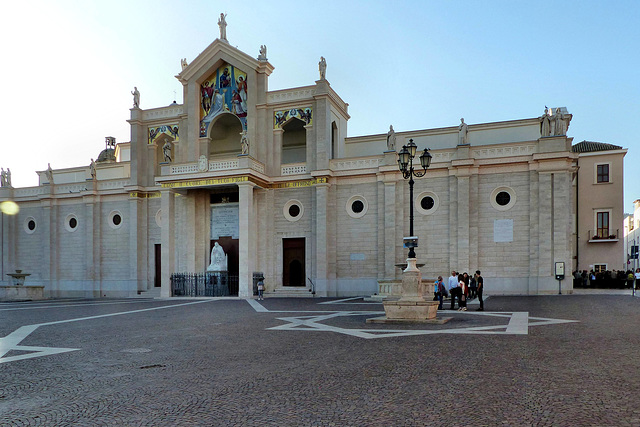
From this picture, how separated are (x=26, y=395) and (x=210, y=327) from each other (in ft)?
25.5

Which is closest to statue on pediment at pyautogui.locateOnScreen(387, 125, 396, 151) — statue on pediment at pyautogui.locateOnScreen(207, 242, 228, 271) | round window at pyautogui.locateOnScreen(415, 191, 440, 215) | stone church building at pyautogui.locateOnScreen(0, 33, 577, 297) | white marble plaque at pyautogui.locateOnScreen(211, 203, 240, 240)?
stone church building at pyautogui.locateOnScreen(0, 33, 577, 297)

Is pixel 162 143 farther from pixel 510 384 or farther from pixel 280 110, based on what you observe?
pixel 510 384

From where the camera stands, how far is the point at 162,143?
3916cm

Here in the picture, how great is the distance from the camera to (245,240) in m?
31.5

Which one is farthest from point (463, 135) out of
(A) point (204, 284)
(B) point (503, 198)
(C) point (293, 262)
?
(A) point (204, 284)

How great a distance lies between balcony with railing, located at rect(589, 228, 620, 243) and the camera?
42.2 m

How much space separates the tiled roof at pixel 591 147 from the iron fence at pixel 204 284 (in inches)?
1255

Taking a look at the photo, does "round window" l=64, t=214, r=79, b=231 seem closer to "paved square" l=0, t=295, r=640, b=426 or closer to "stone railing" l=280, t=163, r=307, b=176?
"stone railing" l=280, t=163, r=307, b=176

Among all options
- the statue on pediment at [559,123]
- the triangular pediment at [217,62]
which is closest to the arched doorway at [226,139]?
the triangular pediment at [217,62]

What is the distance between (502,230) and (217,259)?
1804 cm

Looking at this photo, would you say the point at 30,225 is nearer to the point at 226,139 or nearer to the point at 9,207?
the point at 9,207

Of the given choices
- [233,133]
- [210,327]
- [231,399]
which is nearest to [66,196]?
[233,133]

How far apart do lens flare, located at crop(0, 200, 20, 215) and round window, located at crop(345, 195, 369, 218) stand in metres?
28.7

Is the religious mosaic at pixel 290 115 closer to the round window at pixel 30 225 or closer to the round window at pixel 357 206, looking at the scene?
the round window at pixel 357 206
